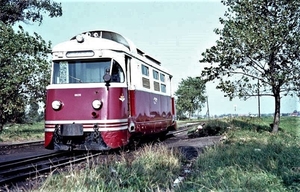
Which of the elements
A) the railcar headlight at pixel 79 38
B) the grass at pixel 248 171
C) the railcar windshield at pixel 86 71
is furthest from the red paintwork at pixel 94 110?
the grass at pixel 248 171

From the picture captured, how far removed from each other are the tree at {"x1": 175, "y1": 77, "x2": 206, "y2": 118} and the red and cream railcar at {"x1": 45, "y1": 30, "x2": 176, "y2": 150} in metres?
64.3

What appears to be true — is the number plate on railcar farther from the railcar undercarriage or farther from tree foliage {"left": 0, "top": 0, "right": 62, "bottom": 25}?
tree foliage {"left": 0, "top": 0, "right": 62, "bottom": 25}

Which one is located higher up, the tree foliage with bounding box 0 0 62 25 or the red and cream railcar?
the tree foliage with bounding box 0 0 62 25

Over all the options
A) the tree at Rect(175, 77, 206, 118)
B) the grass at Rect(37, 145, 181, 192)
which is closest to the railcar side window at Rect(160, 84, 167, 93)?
the grass at Rect(37, 145, 181, 192)

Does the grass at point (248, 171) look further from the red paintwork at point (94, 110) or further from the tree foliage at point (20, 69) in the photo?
the tree foliage at point (20, 69)

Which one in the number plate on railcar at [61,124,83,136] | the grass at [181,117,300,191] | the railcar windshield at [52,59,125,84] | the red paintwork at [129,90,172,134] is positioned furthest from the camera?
the red paintwork at [129,90,172,134]

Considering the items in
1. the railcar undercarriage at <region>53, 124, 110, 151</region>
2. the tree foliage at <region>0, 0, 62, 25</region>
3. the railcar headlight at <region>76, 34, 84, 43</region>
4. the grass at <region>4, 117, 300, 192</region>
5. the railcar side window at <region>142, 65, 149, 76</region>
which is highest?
the tree foliage at <region>0, 0, 62, 25</region>

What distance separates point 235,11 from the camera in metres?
17.6

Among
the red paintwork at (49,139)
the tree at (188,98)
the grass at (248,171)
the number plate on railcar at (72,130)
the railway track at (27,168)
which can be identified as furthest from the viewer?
the tree at (188,98)

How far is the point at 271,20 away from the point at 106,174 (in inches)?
491

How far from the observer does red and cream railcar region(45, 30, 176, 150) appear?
1009 cm

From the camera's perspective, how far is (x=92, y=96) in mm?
10234

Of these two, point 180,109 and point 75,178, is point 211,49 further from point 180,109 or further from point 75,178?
point 180,109

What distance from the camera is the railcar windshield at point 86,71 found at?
10.5 metres
